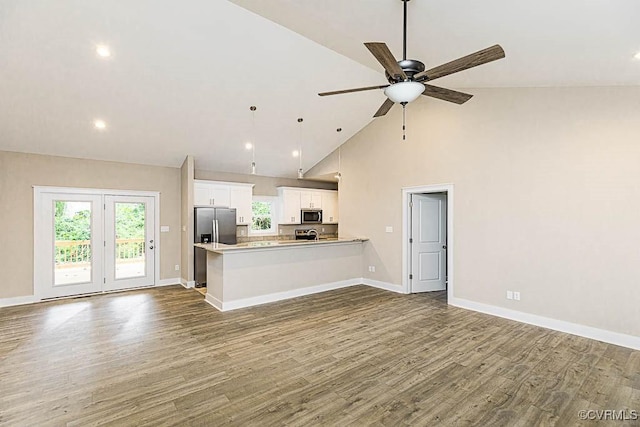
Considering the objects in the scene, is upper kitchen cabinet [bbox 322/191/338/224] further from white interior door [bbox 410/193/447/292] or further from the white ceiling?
white interior door [bbox 410/193/447/292]

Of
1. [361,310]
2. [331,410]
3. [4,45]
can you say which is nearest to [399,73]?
[331,410]

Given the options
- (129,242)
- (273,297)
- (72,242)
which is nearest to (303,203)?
(273,297)

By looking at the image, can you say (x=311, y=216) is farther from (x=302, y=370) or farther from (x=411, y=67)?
(x=411, y=67)

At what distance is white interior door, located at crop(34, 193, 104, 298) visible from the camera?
5.57 meters

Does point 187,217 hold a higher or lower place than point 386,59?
lower

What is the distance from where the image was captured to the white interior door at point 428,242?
6023 millimetres

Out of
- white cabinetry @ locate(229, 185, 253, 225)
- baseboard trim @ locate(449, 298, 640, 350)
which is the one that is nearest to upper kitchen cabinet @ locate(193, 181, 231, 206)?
white cabinetry @ locate(229, 185, 253, 225)

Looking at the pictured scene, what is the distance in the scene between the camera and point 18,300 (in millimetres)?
5375

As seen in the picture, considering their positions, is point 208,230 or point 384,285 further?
point 208,230

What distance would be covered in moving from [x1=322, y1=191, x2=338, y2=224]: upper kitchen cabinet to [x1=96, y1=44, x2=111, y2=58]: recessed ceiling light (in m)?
5.86

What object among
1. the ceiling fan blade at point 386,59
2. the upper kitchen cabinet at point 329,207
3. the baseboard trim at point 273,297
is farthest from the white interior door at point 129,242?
the ceiling fan blade at point 386,59

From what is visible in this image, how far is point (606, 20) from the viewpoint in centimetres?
240

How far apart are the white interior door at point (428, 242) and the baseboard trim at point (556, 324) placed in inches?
37.6

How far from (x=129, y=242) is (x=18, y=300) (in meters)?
1.87
